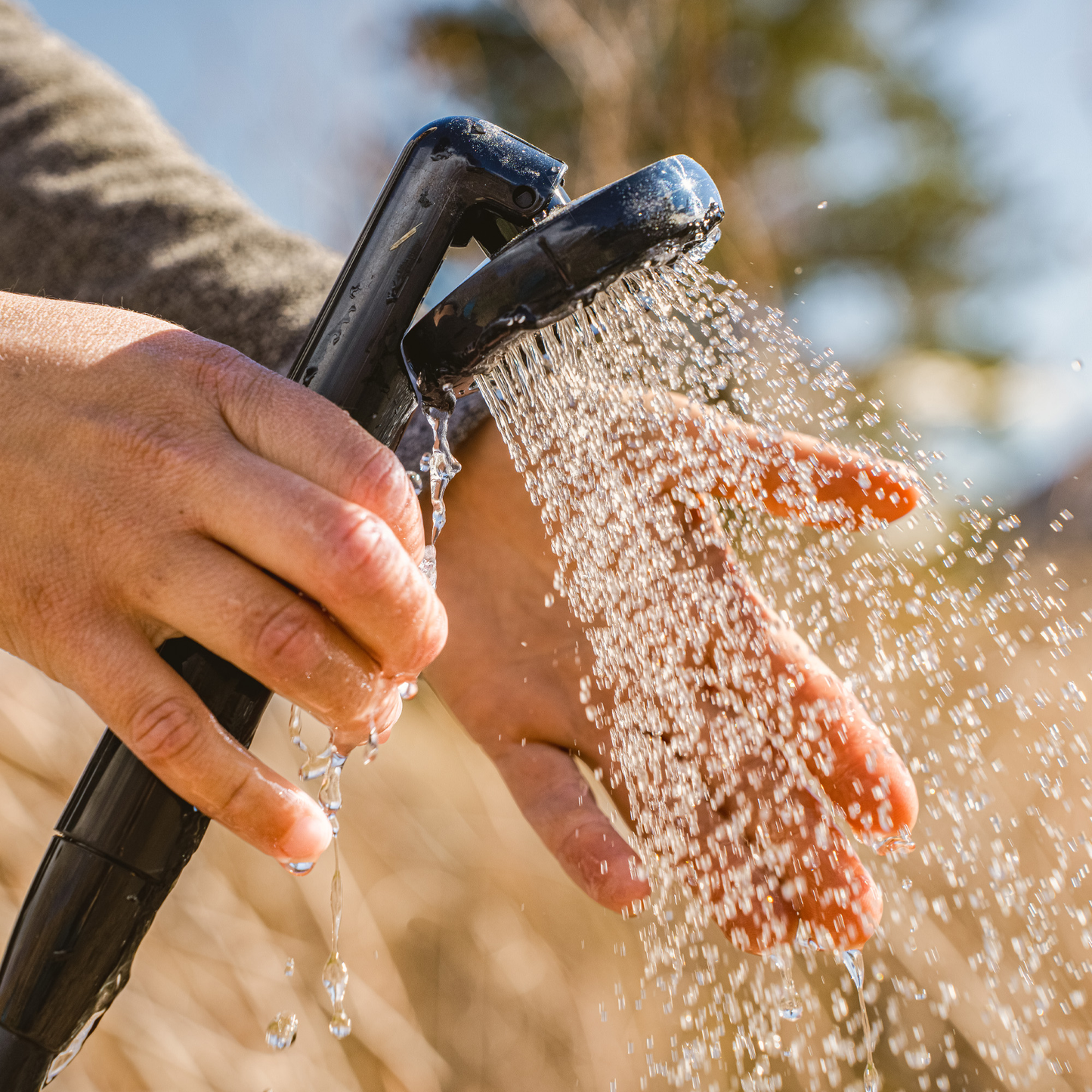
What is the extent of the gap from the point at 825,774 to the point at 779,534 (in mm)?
520

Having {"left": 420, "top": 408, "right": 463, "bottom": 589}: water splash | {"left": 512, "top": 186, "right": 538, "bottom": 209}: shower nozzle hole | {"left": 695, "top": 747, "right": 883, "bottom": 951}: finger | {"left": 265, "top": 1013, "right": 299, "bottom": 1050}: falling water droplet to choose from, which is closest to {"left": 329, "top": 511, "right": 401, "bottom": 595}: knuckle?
{"left": 420, "top": 408, "right": 463, "bottom": 589}: water splash

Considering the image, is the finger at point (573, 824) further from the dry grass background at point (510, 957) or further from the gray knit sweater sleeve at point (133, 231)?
the dry grass background at point (510, 957)

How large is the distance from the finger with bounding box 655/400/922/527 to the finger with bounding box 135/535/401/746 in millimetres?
527

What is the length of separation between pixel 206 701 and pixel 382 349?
256 millimetres

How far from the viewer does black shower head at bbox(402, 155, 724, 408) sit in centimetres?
47

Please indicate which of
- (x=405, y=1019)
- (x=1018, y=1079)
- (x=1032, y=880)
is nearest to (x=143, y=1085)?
(x=405, y=1019)

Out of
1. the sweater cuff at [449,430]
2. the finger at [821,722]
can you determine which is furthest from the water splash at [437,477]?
the finger at [821,722]

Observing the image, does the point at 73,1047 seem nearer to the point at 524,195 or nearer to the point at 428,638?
the point at 428,638

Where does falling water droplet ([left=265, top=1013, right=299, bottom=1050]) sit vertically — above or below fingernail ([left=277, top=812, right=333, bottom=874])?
below

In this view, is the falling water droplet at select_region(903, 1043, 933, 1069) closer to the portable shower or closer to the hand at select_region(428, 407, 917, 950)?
the hand at select_region(428, 407, 917, 950)

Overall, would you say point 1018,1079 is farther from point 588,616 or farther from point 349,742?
point 349,742

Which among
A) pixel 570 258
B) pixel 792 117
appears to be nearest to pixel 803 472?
pixel 570 258

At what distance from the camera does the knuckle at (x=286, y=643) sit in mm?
474

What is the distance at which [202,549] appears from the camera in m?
0.49
